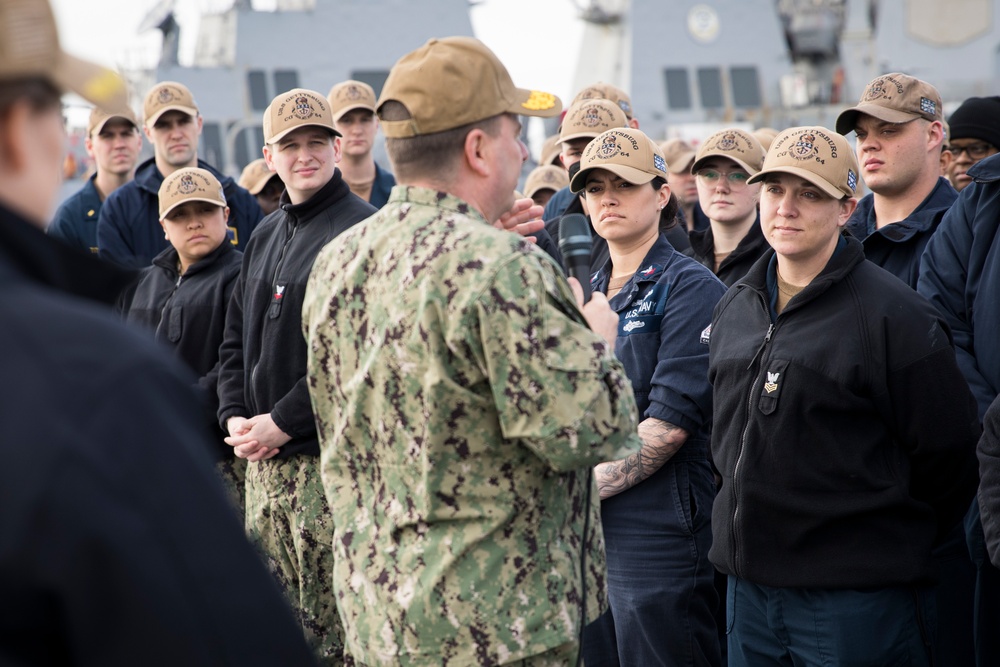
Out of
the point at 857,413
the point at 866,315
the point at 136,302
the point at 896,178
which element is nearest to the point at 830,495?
the point at 857,413

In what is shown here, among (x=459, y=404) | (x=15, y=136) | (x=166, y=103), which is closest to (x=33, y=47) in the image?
(x=15, y=136)

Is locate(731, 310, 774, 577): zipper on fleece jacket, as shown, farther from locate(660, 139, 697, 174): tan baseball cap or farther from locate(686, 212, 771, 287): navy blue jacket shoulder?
locate(660, 139, 697, 174): tan baseball cap

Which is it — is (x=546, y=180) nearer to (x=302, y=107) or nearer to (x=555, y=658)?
(x=302, y=107)

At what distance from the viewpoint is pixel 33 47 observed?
1273 mm

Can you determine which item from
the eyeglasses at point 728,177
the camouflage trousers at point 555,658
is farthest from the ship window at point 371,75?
the camouflage trousers at point 555,658

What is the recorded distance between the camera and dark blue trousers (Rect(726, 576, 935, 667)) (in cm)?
344

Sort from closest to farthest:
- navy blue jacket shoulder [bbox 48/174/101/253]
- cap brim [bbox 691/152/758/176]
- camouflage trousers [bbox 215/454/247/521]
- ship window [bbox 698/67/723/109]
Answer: camouflage trousers [bbox 215/454/247/521] < cap brim [bbox 691/152/758/176] < navy blue jacket shoulder [bbox 48/174/101/253] < ship window [bbox 698/67/723/109]

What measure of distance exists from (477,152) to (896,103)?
2736 millimetres

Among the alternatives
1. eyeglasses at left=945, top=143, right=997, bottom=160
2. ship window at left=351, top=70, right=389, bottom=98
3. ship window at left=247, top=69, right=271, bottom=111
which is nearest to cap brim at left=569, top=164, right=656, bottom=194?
eyeglasses at left=945, top=143, right=997, bottom=160

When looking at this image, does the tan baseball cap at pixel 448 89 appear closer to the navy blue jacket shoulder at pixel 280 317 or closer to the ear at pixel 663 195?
the navy blue jacket shoulder at pixel 280 317

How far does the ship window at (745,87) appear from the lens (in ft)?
72.1

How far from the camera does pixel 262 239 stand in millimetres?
4945

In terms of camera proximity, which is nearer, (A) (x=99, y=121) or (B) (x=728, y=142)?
(B) (x=728, y=142)

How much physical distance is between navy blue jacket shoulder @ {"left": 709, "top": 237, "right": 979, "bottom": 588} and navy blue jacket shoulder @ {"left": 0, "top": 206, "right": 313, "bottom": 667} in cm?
247
